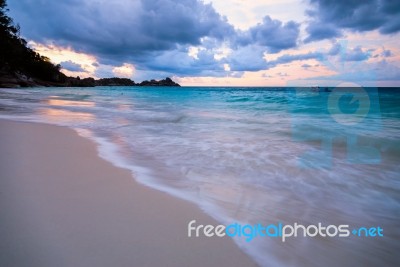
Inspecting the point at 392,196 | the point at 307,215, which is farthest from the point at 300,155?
the point at 307,215

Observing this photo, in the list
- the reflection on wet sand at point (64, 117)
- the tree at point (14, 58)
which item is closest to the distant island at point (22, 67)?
the tree at point (14, 58)

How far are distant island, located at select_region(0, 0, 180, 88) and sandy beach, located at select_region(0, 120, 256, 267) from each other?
157ft

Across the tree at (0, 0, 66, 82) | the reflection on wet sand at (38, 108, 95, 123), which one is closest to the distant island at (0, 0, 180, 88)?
the tree at (0, 0, 66, 82)

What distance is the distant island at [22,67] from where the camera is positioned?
45.1 meters

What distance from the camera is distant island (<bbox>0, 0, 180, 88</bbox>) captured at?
45.1 m

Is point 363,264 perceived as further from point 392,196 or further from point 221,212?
point 392,196

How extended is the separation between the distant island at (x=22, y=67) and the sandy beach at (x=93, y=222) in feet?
157

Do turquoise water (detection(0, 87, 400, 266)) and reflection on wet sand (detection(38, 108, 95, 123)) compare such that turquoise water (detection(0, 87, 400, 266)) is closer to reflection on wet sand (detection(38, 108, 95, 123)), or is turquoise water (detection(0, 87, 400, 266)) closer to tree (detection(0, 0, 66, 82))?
reflection on wet sand (detection(38, 108, 95, 123))

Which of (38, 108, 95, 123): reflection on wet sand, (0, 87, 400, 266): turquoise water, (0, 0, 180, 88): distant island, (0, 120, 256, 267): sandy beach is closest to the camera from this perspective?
(0, 120, 256, 267): sandy beach

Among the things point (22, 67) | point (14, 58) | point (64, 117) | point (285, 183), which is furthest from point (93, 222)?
point (22, 67)

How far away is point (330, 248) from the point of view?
1829mm

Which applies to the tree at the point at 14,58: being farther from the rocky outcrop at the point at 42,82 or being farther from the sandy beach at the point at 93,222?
the sandy beach at the point at 93,222

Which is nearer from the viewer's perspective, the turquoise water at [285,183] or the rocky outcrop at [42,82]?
the turquoise water at [285,183]

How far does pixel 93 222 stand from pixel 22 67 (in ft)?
265
